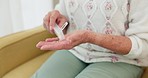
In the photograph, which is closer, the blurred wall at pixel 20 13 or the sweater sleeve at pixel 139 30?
the sweater sleeve at pixel 139 30

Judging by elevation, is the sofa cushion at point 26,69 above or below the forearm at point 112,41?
below

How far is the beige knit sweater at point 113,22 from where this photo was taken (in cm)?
85

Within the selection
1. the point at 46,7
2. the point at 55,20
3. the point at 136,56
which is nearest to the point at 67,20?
the point at 55,20

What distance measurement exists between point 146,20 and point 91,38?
0.67 ft

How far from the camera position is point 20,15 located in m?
1.58

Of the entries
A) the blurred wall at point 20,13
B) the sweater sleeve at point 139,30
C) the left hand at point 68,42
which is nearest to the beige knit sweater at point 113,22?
the sweater sleeve at point 139,30

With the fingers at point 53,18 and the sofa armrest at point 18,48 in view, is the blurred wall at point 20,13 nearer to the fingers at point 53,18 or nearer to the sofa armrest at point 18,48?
the sofa armrest at point 18,48

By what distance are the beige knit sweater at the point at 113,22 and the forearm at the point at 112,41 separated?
2 centimetres

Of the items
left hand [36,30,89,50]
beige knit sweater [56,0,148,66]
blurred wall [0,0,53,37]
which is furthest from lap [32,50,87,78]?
blurred wall [0,0,53,37]

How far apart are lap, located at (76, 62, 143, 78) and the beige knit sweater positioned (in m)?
0.02

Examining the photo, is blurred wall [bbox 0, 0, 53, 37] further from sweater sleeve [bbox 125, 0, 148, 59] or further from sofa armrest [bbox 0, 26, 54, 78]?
sweater sleeve [bbox 125, 0, 148, 59]

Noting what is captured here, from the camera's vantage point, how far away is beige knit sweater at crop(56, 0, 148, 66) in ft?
2.78

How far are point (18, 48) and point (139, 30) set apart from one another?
535 millimetres

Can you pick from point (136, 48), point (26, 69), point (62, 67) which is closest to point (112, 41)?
point (136, 48)
